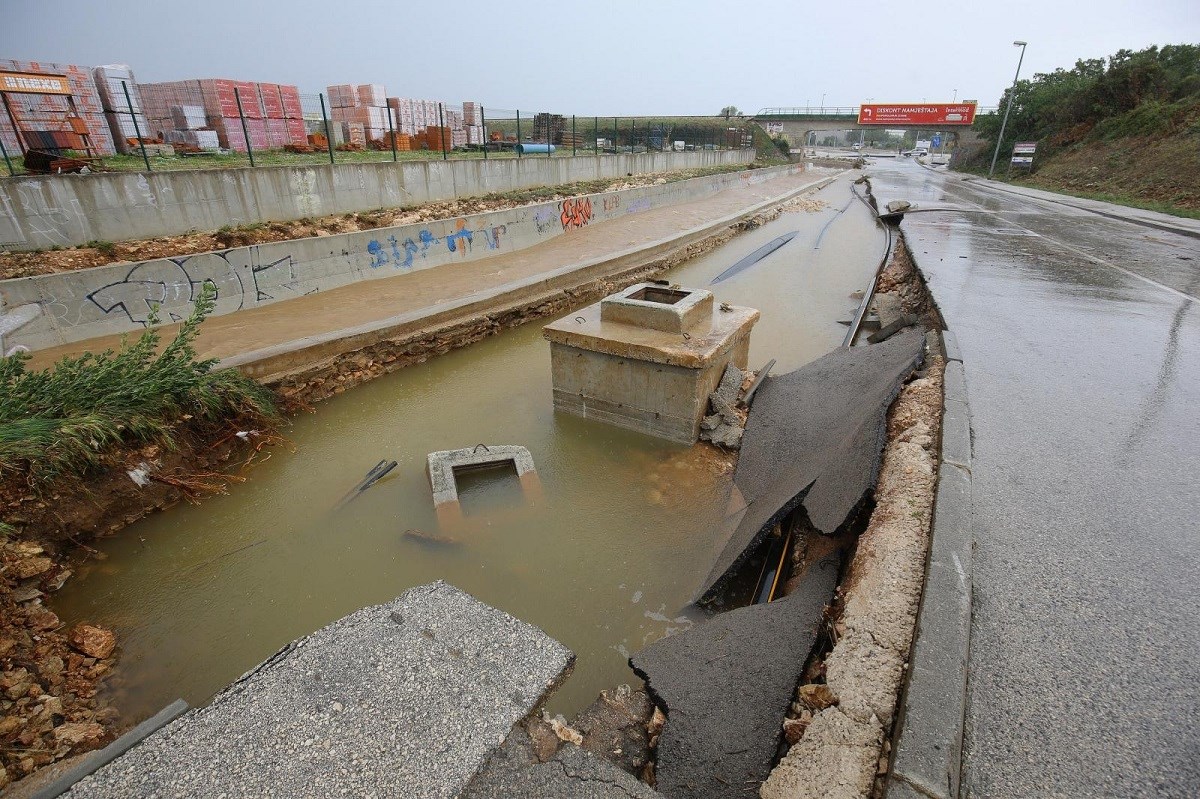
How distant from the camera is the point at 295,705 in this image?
8.32 ft

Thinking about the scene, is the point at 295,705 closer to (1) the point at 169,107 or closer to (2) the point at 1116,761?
(2) the point at 1116,761

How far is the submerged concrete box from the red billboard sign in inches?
2381

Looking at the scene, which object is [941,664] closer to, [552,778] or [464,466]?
[552,778]

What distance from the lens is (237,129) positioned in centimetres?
1745

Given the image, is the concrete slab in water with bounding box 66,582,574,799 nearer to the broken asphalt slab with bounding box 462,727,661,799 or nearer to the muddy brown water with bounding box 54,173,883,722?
the broken asphalt slab with bounding box 462,727,661,799

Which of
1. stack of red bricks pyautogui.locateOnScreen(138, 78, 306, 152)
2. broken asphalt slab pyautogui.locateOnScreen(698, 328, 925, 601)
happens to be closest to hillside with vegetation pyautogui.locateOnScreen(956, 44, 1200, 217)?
broken asphalt slab pyautogui.locateOnScreen(698, 328, 925, 601)

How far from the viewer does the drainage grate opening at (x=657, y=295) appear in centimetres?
675

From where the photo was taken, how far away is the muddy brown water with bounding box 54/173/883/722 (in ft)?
12.7

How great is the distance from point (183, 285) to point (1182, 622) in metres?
10.8

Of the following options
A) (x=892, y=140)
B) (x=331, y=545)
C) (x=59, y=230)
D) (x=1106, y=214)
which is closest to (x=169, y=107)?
(x=59, y=230)

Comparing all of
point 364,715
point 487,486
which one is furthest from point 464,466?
point 364,715

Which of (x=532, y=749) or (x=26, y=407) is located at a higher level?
(x=26, y=407)

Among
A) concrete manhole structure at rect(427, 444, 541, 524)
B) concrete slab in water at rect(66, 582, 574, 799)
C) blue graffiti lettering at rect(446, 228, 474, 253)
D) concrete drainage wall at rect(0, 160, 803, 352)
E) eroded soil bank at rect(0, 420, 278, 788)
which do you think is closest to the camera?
concrete slab in water at rect(66, 582, 574, 799)

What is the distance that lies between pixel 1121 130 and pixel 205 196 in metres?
39.8
